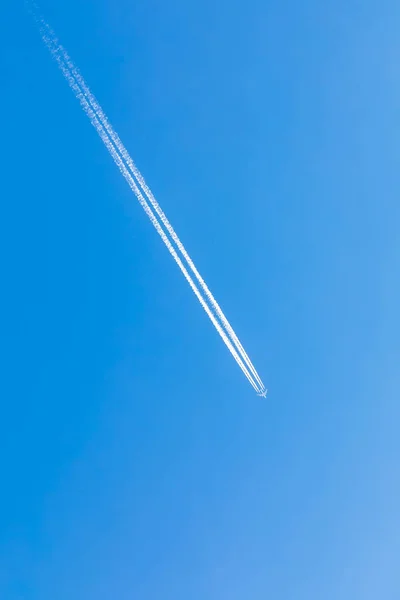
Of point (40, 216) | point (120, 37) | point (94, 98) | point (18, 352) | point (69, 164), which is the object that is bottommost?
point (18, 352)

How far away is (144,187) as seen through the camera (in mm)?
5836

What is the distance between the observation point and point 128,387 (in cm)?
605

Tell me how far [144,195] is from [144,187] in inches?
4.1

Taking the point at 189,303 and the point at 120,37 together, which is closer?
the point at 120,37

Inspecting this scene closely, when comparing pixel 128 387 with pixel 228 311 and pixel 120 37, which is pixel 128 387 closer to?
pixel 228 311

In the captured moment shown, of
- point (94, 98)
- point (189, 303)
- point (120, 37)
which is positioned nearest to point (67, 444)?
point (189, 303)

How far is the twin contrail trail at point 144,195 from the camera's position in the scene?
5477 millimetres

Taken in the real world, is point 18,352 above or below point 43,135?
below

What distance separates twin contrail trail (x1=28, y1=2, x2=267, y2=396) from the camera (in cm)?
548

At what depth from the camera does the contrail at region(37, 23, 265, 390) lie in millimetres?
5508

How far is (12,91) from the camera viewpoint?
5496 mm

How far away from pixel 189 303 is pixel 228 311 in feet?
1.82

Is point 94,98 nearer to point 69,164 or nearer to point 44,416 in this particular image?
→ point 69,164

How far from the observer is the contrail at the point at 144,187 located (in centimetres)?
551
